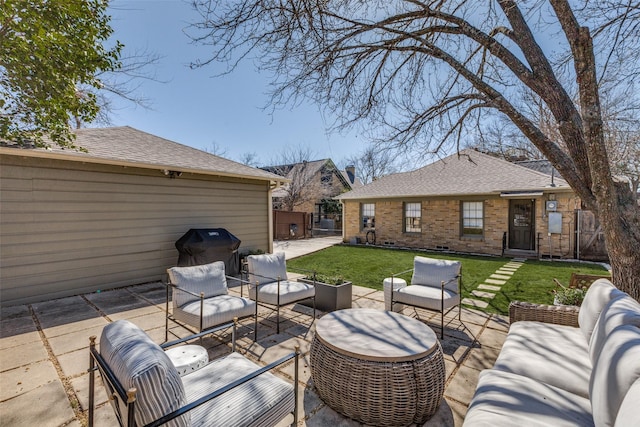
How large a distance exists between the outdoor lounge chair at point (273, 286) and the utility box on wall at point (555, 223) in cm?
946

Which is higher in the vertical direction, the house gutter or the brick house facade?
the house gutter

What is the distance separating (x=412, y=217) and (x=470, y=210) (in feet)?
7.98

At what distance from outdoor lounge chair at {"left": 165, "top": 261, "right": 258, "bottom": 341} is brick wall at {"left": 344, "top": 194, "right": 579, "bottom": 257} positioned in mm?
10501

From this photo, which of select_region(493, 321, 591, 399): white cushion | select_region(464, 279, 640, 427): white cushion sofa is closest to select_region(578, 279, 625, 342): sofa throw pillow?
select_region(464, 279, 640, 427): white cushion sofa

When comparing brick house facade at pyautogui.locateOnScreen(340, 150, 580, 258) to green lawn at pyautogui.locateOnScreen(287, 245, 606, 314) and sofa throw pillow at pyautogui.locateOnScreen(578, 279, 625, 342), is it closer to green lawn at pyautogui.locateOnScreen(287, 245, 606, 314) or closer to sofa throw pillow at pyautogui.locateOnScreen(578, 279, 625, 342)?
green lawn at pyautogui.locateOnScreen(287, 245, 606, 314)

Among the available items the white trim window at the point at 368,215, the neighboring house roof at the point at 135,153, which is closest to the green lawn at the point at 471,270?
the neighboring house roof at the point at 135,153

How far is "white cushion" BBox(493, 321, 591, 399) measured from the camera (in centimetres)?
206

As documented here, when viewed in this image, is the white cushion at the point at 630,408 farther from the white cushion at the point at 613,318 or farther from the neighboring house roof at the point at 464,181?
the neighboring house roof at the point at 464,181

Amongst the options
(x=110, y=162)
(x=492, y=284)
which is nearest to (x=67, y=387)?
(x=110, y=162)

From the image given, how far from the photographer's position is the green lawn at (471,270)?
5773mm

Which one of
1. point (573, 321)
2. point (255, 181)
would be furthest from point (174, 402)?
point (255, 181)

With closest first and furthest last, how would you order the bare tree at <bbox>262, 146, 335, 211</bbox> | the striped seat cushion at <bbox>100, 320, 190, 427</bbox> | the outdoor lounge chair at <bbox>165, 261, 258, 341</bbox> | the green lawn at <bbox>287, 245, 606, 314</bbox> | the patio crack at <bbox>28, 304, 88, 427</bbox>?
the striped seat cushion at <bbox>100, 320, 190, 427</bbox> < the patio crack at <bbox>28, 304, 88, 427</bbox> < the outdoor lounge chair at <bbox>165, 261, 258, 341</bbox> < the green lawn at <bbox>287, 245, 606, 314</bbox> < the bare tree at <bbox>262, 146, 335, 211</bbox>

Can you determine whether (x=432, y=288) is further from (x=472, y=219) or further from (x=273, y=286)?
(x=472, y=219)

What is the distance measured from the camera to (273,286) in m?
4.44
